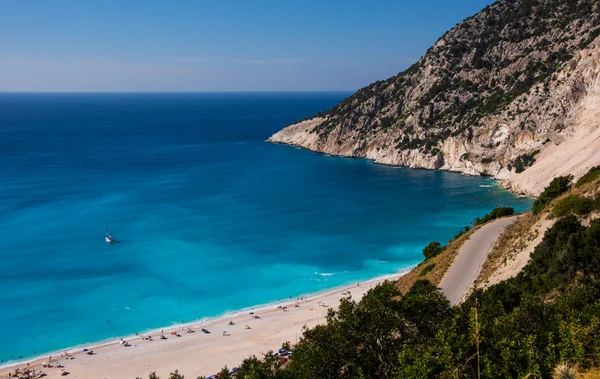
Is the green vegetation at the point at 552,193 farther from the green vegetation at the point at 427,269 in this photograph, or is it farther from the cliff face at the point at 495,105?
the cliff face at the point at 495,105

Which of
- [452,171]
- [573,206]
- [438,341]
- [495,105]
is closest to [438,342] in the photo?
[438,341]

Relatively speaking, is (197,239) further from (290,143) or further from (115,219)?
(290,143)

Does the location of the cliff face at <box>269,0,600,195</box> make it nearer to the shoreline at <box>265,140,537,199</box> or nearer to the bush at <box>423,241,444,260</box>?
the shoreline at <box>265,140,537,199</box>

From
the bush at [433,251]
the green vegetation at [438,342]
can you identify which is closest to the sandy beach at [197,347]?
the bush at [433,251]

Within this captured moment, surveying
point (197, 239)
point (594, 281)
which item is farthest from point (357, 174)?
point (594, 281)

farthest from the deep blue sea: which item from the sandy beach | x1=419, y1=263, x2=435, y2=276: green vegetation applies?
x1=419, y1=263, x2=435, y2=276: green vegetation

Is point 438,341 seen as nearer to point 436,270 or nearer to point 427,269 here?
point 436,270
